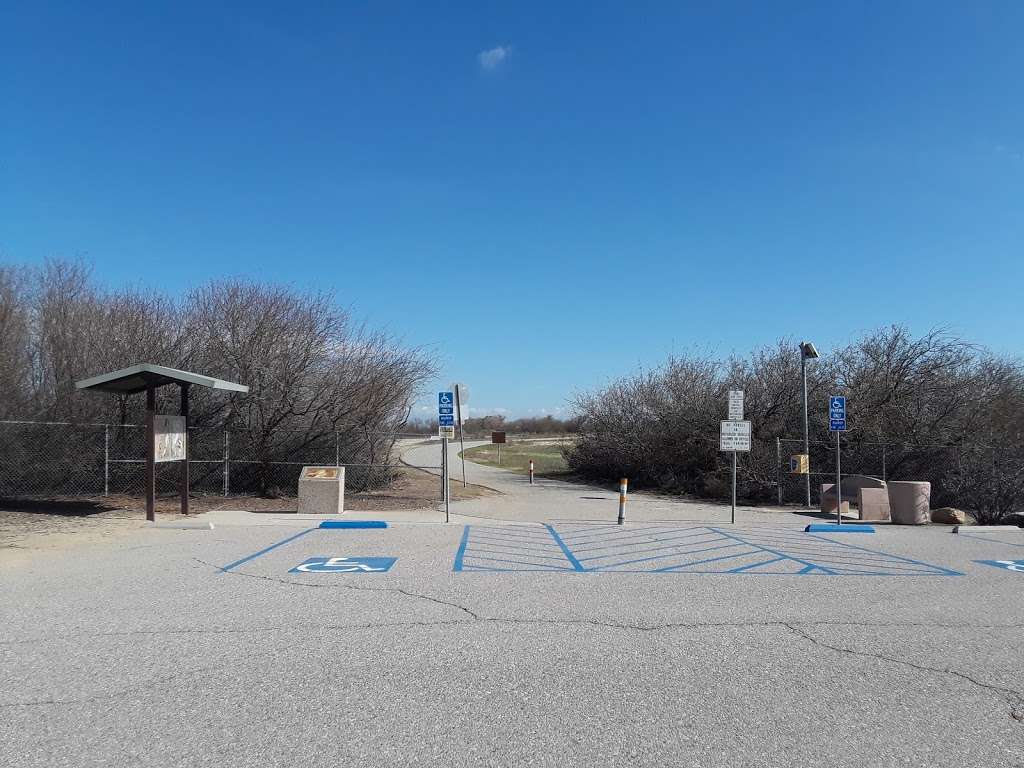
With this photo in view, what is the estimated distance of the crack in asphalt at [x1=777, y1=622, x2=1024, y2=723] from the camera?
4.89 m

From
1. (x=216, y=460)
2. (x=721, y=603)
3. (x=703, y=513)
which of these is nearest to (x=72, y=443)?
(x=216, y=460)

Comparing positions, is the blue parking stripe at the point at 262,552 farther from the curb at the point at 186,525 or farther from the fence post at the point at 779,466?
the fence post at the point at 779,466

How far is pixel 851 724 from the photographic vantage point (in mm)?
4535

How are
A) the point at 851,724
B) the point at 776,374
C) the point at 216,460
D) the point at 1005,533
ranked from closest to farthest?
the point at 851,724 → the point at 1005,533 → the point at 216,460 → the point at 776,374

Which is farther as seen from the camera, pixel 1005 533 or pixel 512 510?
pixel 512 510

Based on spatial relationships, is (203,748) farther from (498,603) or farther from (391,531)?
(391,531)

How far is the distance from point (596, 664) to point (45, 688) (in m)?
3.73

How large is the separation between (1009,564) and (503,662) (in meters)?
9.08

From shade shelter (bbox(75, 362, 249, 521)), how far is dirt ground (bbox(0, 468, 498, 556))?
91 centimetres

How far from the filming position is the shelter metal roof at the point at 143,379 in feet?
46.9

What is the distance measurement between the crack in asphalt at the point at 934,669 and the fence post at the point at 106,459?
16.6 m

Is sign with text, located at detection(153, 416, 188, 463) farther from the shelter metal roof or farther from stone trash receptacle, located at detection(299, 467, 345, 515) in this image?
stone trash receptacle, located at detection(299, 467, 345, 515)

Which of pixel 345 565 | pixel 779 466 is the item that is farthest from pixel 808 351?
pixel 345 565

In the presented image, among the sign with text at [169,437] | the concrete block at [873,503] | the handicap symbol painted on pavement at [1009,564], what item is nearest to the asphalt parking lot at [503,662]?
the handicap symbol painted on pavement at [1009,564]
